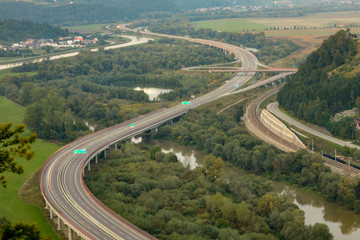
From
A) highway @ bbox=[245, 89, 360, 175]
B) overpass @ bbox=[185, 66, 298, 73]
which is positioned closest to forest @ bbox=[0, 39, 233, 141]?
overpass @ bbox=[185, 66, 298, 73]

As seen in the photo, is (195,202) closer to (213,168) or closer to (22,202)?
(213,168)

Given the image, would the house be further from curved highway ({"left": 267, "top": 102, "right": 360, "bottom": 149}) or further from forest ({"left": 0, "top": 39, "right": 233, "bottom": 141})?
curved highway ({"left": 267, "top": 102, "right": 360, "bottom": 149})

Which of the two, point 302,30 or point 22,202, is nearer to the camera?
point 22,202

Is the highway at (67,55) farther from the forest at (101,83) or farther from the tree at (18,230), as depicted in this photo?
the tree at (18,230)

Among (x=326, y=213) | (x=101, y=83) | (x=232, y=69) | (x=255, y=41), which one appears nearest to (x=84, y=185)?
(x=326, y=213)

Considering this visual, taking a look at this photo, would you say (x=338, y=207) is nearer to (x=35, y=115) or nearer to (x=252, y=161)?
(x=252, y=161)

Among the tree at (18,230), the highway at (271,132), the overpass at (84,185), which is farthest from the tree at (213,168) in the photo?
the tree at (18,230)
